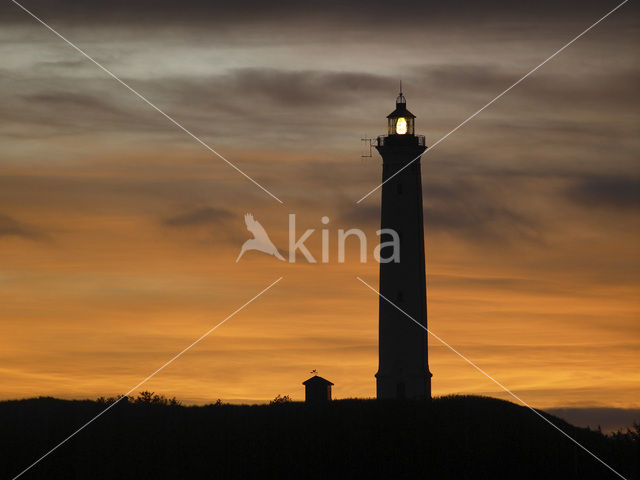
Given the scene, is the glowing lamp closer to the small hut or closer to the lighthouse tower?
the lighthouse tower

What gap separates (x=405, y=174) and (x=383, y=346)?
8.31 meters

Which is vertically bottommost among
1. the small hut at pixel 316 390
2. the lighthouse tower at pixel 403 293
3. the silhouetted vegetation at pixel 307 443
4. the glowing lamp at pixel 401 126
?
the silhouetted vegetation at pixel 307 443

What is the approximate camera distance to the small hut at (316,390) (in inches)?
2083

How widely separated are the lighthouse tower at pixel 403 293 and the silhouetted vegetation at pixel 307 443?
4435 millimetres

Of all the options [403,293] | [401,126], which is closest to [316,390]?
[403,293]

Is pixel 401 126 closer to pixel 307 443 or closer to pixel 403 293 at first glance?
pixel 403 293

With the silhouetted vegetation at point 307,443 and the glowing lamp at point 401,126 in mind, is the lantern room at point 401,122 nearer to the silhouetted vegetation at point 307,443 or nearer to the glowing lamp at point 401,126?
the glowing lamp at point 401,126

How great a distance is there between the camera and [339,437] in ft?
152

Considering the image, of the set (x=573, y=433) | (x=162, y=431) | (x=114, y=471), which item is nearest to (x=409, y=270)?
(x=573, y=433)

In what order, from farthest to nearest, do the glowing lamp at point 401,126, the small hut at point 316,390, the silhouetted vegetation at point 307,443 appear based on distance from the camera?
the glowing lamp at point 401,126 → the small hut at point 316,390 → the silhouetted vegetation at point 307,443

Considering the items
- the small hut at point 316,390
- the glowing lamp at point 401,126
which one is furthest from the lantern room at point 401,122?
the small hut at point 316,390

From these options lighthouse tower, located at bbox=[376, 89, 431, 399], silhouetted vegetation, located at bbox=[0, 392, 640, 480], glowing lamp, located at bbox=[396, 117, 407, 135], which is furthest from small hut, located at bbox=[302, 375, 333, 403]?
glowing lamp, located at bbox=[396, 117, 407, 135]

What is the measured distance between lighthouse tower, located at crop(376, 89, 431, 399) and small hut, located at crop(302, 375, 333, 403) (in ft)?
14.2

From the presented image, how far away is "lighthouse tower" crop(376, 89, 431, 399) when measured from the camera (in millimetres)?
56594
